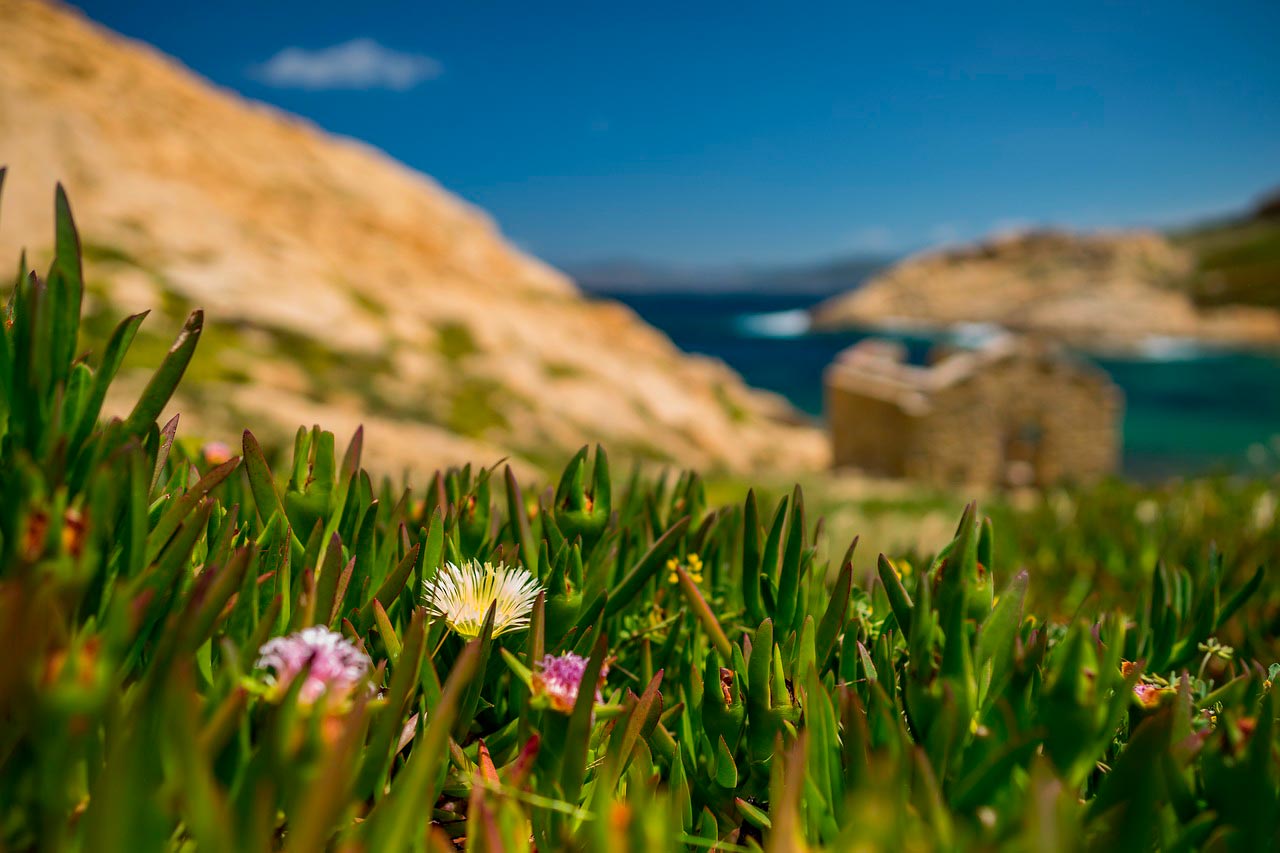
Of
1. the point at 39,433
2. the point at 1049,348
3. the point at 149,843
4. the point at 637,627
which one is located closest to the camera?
the point at 149,843

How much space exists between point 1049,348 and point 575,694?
20913 millimetres

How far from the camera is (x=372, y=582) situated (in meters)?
1.44

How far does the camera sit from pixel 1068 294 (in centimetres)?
10344

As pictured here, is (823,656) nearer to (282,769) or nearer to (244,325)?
(282,769)

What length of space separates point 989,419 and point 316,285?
14.4 metres

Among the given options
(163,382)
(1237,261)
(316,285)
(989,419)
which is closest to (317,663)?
(163,382)

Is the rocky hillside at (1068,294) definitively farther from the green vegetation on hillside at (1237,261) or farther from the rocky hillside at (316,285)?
the rocky hillside at (316,285)

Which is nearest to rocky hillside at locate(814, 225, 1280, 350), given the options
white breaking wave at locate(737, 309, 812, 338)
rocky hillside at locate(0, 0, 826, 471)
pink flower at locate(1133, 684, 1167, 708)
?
white breaking wave at locate(737, 309, 812, 338)

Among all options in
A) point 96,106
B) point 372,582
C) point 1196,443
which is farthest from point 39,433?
point 1196,443

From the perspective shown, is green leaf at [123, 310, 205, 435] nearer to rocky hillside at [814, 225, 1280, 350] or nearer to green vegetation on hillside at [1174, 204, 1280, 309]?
rocky hillside at [814, 225, 1280, 350]

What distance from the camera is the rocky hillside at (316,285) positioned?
12.3 m

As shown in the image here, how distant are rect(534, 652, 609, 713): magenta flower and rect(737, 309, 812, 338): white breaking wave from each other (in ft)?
348

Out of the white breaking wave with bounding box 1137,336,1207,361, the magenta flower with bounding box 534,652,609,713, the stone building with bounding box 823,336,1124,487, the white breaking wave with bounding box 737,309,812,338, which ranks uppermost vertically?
the white breaking wave with bounding box 737,309,812,338

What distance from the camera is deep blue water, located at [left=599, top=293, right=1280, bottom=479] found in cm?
3575
